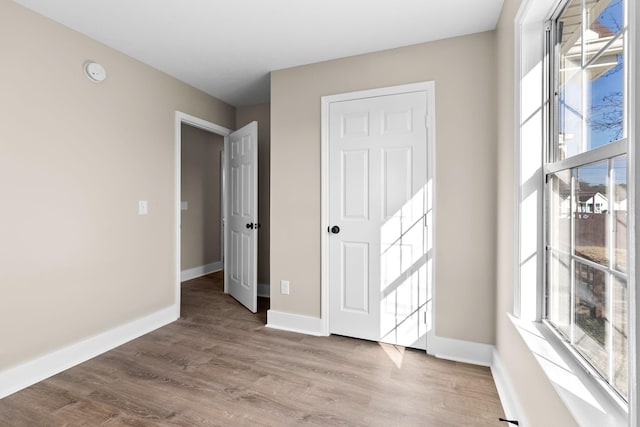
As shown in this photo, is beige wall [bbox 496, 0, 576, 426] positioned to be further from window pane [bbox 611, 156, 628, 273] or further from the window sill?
window pane [bbox 611, 156, 628, 273]

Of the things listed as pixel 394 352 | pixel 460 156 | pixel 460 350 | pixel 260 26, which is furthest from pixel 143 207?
pixel 460 350

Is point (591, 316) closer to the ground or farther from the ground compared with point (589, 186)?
closer to the ground

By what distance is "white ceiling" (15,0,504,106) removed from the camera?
6.52 ft

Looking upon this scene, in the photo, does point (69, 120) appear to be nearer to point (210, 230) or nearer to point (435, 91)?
point (435, 91)

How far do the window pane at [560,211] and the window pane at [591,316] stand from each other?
0.17 metres

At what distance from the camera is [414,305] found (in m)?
2.47

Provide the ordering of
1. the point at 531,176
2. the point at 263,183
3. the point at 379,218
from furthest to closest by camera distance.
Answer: the point at 263,183
the point at 379,218
the point at 531,176

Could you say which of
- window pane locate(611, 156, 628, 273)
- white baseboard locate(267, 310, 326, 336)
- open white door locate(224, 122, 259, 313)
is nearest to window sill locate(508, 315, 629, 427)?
window pane locate(611, 156, 628, 273)

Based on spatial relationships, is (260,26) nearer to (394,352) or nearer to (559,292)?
(559,292)

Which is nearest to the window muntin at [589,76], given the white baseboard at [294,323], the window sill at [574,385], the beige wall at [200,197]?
the window sill at [574,385]

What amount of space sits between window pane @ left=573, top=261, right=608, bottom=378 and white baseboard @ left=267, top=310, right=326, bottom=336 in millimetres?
1929

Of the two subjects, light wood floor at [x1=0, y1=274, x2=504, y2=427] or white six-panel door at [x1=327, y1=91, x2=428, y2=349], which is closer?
light wood floor at [x1=0, y1=274, x2=504, y2=427]

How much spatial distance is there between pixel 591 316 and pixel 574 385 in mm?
241

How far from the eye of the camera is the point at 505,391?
1.82 m
